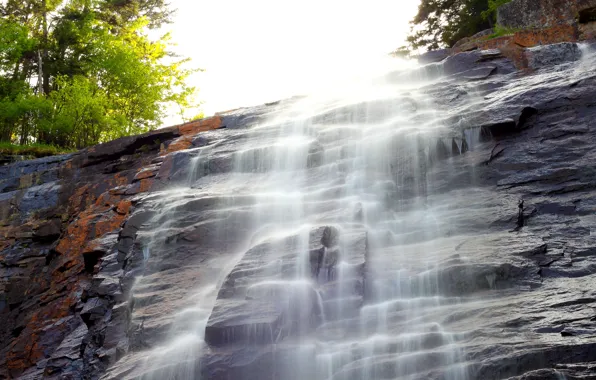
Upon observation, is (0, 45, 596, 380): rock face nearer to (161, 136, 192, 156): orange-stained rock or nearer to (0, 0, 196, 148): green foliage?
(161, 136, 192, 156): orange-stained rock

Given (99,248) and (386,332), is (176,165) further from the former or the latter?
(386,332)

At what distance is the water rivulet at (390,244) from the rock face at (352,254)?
29 millimetres

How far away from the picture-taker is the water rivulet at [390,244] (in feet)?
19.5

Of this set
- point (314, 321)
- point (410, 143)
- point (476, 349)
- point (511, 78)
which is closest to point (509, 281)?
point (476, 349)

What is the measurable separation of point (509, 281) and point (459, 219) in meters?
1.60

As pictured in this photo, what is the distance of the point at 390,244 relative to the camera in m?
8.07

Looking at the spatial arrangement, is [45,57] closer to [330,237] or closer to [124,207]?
[124,207]

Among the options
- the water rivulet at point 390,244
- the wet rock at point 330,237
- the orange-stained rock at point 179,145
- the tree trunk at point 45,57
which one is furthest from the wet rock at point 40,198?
the tree trunk at point 45,57

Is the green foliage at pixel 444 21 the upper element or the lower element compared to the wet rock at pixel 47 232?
upper

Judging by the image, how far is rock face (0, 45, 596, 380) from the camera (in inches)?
239

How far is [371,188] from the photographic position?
9.20 metres

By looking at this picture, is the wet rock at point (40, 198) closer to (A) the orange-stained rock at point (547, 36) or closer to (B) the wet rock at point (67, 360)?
(B) the wet rock at point (67, 360)

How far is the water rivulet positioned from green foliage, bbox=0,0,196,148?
11758mm

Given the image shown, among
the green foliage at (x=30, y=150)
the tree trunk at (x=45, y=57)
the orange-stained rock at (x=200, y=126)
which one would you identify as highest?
the tree trunk at (x=45, y=57)
